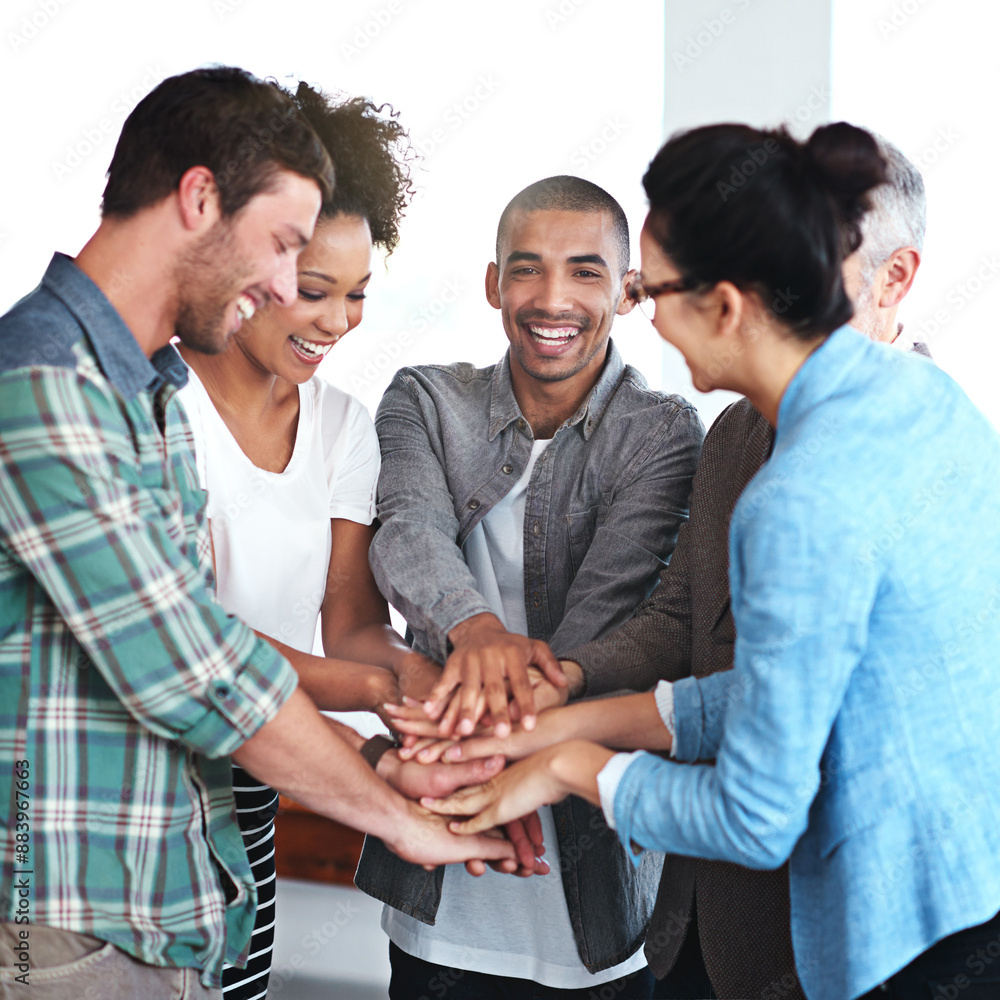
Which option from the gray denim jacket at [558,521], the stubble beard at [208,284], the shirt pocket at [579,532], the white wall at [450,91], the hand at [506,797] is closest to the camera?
the stubble beard at [208,284]

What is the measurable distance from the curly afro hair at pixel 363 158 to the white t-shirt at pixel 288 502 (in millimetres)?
308

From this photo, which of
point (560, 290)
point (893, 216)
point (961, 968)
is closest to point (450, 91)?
point (560, 290)

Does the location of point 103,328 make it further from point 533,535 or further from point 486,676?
point 533,535

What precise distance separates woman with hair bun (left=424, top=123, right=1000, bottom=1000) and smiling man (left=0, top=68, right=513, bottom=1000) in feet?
1.59

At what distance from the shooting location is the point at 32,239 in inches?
149

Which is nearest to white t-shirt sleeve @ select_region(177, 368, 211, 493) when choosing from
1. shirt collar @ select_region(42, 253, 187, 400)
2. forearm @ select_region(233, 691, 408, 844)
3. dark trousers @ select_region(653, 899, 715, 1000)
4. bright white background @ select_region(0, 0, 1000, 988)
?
shirt collar @ select_region(42, 253, 187, 400)

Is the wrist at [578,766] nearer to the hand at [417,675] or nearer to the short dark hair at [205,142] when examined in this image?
the hand at [417,675]

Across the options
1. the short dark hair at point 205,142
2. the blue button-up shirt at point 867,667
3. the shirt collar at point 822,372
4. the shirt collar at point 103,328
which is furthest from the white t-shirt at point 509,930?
the short dark hair at point 205,142

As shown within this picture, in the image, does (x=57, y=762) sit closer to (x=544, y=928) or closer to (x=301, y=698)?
(x=301, y=698)

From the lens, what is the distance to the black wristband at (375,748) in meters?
1.72

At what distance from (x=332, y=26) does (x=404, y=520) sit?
2.40 meters

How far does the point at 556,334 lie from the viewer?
6.15ft

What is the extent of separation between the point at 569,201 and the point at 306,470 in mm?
694

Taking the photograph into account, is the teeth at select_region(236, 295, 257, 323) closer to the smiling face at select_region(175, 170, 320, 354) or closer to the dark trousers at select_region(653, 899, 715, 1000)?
the smiling face at select_region(175, 170, 320, 354)
